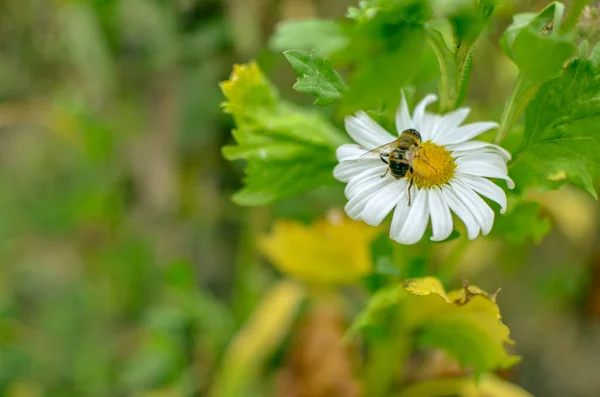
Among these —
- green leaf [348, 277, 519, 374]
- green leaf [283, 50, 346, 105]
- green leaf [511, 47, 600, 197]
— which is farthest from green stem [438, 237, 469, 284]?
green leaf [283, 50, 346, 105]

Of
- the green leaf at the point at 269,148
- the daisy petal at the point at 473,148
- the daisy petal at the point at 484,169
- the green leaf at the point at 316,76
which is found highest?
the green leaf at the point at 316,76

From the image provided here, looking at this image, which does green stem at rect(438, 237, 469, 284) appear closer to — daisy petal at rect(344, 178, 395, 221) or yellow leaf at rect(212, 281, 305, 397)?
daisy petal at rect(344, 178, 395, 221)

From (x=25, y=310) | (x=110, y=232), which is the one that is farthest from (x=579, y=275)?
(x=25, y=310)

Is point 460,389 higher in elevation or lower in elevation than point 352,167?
lower

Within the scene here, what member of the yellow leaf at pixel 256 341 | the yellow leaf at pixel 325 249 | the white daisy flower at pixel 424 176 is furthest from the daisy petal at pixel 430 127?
the yellow leaf at pixel 256 341

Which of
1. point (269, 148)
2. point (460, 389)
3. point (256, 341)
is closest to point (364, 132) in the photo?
point (269, 148)

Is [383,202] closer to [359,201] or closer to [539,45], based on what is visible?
[359,201]

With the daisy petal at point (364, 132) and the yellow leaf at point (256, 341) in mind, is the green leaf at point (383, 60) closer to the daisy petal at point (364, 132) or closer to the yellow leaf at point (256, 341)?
the daisy petal at point (364, 132)
